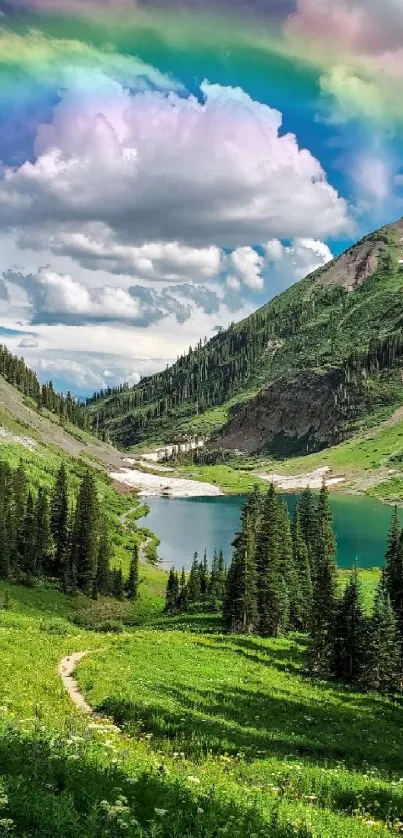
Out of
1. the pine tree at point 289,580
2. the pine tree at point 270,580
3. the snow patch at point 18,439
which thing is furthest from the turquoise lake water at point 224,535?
the pine tree at point 270,580

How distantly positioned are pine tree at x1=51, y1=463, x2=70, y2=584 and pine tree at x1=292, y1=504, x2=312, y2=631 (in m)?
34.9

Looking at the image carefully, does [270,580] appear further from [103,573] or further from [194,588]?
[103,573]

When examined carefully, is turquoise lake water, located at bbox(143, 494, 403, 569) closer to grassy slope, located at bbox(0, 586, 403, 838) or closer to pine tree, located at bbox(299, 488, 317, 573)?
pine tree, located at bbox(299, 488, 317, 573)

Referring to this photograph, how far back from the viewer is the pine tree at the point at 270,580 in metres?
66.1

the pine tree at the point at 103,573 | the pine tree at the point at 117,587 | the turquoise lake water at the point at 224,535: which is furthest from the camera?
the turquoise lake water at the point at 224,535

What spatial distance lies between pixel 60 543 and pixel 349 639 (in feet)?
203

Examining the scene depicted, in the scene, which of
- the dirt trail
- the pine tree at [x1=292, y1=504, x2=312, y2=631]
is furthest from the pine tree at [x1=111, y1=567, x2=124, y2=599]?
the dirt trail

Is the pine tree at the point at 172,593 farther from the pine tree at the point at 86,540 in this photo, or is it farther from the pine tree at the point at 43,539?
the pine tree at the point at 43,539

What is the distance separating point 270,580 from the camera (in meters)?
67.9

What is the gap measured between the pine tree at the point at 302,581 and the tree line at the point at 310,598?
13cm

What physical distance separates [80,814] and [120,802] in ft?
2.27

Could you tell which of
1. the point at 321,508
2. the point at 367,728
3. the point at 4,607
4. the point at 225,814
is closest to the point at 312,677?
the point at 367,728

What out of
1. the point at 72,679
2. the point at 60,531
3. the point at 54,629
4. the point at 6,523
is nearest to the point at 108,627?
the point at 54,629

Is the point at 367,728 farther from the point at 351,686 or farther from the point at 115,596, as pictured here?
the point at 115,596
